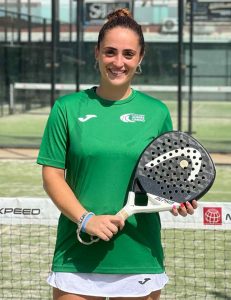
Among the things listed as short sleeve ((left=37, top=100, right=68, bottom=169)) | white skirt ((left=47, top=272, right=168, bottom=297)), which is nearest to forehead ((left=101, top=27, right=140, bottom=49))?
short sleeve ((left=37, top=100, right=68, bottom=169))

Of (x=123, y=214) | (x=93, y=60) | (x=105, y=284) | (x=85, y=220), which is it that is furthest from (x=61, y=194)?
(x=93, y=60)

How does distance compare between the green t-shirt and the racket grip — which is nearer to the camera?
the racket grip

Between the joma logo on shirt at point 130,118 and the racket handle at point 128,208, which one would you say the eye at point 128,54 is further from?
the racket handle at point 128,208

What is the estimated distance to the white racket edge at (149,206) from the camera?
276 cm

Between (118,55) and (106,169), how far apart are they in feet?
1.39


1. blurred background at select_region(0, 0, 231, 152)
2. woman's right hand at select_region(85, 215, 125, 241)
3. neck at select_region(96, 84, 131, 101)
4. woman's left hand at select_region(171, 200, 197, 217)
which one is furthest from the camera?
blurred background at select_region(0, 0, 231, 152)

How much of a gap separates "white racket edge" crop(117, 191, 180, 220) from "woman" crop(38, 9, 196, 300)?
0.07 metres

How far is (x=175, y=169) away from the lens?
9.46 feet

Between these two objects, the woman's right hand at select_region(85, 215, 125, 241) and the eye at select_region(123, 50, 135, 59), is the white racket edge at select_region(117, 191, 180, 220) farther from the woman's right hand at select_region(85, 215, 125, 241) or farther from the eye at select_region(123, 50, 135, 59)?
the eye at select_region(123, 50, 135, 59)

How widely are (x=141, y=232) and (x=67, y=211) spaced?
31cm

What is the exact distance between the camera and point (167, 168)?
9.46 feet

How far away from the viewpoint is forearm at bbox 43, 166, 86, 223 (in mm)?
2777

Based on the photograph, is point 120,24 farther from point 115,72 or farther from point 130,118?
A: point 130,118

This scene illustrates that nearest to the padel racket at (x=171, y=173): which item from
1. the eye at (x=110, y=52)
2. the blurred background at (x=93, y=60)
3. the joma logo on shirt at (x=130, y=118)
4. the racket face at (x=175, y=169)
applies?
the racket face at (x=175, y=169)
